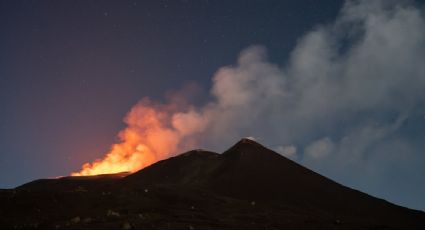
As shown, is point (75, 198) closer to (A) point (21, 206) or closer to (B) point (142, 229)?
(A) point (21, 206)

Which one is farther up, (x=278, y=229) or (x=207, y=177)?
(x=207, y=177)

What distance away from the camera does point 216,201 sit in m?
37.2

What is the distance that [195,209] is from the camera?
104 ft

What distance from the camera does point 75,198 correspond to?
103 feet

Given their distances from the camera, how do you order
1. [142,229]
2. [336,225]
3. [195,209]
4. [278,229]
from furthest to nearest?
[195,209] < [336,225] < [278,229] < [142,229]

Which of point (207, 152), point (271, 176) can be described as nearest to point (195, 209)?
point (271, 176)

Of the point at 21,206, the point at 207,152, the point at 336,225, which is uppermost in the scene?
the point at 207,152

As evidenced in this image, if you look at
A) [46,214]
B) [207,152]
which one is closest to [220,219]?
[46,214]

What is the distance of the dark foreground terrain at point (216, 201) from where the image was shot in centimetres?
2512

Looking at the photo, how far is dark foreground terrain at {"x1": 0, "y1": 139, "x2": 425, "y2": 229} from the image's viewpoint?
25125 millimetres

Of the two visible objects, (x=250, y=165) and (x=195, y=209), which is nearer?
(x=195, y=209)

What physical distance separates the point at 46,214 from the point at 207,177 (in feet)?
113

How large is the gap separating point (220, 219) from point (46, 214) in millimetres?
12671

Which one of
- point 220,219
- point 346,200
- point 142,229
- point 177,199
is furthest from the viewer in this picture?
point 346,200
